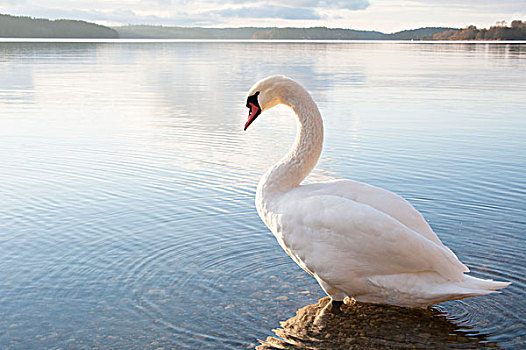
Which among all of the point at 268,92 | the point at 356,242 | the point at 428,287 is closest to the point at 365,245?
the point at 356,242

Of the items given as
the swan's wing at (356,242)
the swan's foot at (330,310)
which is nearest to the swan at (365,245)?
the swan's wing at (356,242)

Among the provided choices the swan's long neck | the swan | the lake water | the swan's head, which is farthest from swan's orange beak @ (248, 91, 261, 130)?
the lake water

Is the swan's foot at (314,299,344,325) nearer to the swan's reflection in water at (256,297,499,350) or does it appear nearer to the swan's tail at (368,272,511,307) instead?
the swan's reflection in water at (256,297,499,350)

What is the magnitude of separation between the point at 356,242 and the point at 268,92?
1679 millimetres

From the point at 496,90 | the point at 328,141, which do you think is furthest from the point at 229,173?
the point at 496,90

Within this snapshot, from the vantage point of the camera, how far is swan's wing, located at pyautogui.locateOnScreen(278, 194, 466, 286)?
5156 mm

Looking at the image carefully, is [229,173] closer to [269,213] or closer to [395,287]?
[269,213]

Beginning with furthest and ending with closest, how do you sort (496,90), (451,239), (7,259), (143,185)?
1. (496,90)
2. (143,185)
3. (451,239)
4. (7,259)

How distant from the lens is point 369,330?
5.51 m

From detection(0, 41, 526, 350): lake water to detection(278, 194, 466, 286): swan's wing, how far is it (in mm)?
594

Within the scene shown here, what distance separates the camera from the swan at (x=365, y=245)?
5.16 meters

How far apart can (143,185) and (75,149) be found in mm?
3398

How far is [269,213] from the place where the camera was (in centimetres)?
567

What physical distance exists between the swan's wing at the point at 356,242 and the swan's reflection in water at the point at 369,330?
0.49 metres
